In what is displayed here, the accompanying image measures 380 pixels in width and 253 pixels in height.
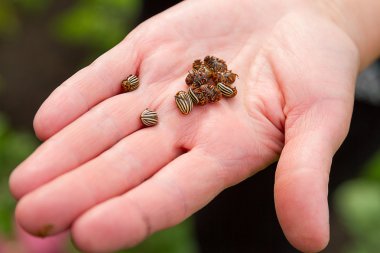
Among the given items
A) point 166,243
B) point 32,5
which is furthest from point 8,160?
point 32,5

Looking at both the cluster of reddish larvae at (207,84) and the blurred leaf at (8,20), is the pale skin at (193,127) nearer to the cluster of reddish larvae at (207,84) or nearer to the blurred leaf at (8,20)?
the cluster of reddish larvae at (207,84)

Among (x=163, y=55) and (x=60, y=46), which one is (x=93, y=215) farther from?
(x=60, y=46)

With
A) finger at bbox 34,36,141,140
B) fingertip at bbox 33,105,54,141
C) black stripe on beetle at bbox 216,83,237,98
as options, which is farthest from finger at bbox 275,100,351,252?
fingertip at bbox 33,105,54,141

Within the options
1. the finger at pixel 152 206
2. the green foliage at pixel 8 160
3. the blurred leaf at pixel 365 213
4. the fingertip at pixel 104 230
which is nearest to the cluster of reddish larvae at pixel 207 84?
the finger at pixel 152 206

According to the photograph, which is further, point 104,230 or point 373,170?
point 373,170

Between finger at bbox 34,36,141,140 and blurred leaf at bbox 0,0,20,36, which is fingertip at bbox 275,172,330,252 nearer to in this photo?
finger at bbox 34,36,141,140

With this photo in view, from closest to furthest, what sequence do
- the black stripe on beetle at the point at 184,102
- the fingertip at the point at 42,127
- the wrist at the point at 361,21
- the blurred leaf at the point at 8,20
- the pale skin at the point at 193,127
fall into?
the pale skin at the point at 193,127 → the fingertip at the point at 42,127 → the black stripe on beetle at the point at 184,102 → the wrist at the point at 361,21 → the blurred leaf at the point at 8,20

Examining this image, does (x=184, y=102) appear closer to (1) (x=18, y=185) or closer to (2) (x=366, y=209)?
(1) (x=18, y=185)

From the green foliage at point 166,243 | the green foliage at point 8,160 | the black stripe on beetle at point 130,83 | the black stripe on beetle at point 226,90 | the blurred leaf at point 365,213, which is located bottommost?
the blurred leaf at point 365,213
